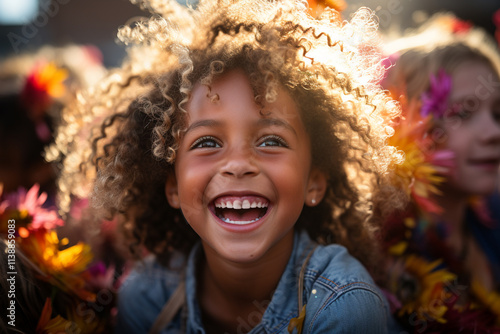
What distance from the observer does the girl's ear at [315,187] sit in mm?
1574

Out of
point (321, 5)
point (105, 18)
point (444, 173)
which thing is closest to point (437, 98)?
point (444, 173)

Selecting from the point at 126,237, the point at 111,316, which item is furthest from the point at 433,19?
the point at 111,316

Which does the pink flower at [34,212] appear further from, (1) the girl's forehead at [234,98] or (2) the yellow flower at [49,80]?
(2) the yellow flower at [49,80]

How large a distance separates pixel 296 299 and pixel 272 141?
0.56 m

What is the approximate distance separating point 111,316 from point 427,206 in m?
1.40

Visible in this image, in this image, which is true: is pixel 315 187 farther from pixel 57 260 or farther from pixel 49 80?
pixel 49 80

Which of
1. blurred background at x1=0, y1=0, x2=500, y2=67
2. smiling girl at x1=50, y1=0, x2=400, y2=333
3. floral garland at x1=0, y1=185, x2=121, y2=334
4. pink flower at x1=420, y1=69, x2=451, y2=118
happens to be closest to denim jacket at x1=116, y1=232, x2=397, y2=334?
smiling girl at x1=50, y1=0, x2=400, y2=333

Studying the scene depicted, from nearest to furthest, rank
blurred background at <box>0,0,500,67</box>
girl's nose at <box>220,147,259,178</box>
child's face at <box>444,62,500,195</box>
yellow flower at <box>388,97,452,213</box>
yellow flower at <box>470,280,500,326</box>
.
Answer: girl's nose at <box>220,147,259,178</box>
yellow flower at <box>388,97,452,213</box>
yellow flower at <box>470,280,500,326</box>
child's face at <box>444,62,500,195</box>
blurred background at <box>0,0,500,67</box>

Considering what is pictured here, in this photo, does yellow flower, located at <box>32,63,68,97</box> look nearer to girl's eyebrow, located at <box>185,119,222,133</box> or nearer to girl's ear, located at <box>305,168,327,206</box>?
girl's eyebrow, located at <box>185,119,222,133</box>

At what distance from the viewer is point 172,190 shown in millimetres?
1626

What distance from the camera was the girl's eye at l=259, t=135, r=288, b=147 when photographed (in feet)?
4.60

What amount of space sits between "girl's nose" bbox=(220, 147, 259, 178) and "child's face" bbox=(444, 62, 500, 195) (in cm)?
112

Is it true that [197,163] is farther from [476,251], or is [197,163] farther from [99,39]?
[99,39]

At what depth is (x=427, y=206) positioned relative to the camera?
1.87 m
